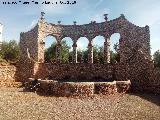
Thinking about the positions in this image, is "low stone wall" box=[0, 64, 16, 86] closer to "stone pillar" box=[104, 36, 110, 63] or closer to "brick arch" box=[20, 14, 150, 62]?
"brick arch" box=[20, 14, 150, 62]

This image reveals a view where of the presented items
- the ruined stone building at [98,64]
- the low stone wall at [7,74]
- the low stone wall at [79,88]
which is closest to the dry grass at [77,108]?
the low stone wall at [79,88]

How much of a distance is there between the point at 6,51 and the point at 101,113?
22874 millimetres

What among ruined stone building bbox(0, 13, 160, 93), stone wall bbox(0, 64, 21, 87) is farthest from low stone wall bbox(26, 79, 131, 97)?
stone wall bbox(0, 64, 21, 87)

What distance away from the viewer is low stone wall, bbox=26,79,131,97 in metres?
15.3

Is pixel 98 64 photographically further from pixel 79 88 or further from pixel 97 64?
pixel 79 88

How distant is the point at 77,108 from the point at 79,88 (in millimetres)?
2690

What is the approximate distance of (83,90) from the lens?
15.3 metres

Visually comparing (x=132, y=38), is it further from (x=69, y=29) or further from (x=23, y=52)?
(x=23, y=52)

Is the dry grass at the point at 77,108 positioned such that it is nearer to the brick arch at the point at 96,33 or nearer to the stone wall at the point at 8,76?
the stone wall at the point at 8,76

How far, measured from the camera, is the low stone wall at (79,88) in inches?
602

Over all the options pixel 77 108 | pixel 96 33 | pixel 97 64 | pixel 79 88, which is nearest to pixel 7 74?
pixel 97 64

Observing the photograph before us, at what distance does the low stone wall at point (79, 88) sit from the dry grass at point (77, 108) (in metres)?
0.66

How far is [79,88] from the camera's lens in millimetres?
15281

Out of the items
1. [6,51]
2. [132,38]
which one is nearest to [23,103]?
[132,38]
